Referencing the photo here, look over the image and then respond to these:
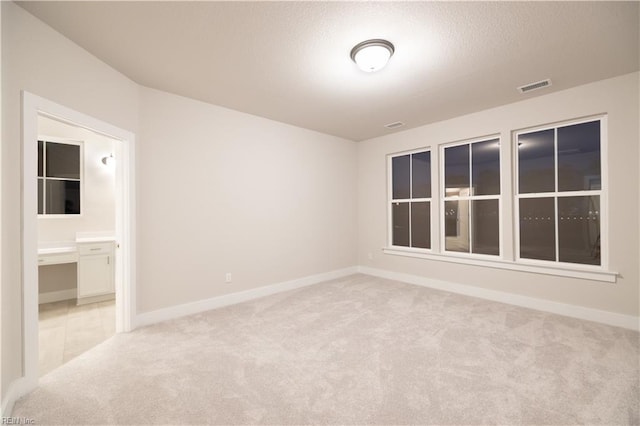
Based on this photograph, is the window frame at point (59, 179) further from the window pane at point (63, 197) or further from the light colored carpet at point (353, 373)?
the light colored carpet at point (353, 373)

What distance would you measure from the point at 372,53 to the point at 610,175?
10.1 feet

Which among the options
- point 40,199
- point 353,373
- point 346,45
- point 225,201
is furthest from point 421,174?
point 40,199

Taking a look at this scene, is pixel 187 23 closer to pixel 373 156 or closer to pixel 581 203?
pixel 373 156

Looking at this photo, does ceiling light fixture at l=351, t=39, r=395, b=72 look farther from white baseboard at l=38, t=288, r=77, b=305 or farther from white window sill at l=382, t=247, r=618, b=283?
white baseboard at l=38, t=288, r=77, b=305

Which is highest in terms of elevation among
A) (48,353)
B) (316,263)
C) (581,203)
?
(581,203)

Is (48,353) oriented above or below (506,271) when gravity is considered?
below

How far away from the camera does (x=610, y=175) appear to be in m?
3.10

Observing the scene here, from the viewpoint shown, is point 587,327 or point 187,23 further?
point 587,327

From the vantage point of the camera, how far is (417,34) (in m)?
2.23

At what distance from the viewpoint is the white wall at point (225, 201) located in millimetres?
3240

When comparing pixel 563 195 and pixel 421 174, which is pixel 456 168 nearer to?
pixel 421 174

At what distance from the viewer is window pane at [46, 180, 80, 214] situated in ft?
13.5

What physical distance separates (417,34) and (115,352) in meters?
3.84

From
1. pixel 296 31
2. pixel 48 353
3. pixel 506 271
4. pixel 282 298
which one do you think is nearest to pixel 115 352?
pixel 48 353
